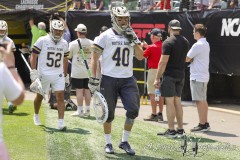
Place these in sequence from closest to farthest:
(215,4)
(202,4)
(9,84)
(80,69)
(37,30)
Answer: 1. (9,84)
2. (80,69)
3. (215,4)
4. (202,4)
5. (37,30)

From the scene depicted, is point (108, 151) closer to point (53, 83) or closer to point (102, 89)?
point (102, 89)

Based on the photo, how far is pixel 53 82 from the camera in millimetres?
9719

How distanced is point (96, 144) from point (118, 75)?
1.35 meters

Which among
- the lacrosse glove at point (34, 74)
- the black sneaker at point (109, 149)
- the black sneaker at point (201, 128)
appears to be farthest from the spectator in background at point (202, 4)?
the black sneaker at point (109, 149)

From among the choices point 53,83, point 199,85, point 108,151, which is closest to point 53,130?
point 53,83

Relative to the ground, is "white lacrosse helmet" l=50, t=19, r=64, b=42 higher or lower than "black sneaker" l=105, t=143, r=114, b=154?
higher

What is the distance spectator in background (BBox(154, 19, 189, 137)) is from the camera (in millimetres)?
9233

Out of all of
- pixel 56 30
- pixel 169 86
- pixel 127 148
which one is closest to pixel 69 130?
pixel 56 30

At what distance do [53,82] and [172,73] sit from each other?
2.05 m

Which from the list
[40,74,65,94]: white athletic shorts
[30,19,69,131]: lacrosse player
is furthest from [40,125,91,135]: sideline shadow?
[40,74,65,94]: white athletic shorts

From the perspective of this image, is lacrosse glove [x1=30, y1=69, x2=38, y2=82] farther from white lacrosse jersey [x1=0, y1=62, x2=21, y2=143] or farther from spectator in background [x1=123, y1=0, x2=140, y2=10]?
spectator in background [x1=123, y1=0, x2=140, y2=10]

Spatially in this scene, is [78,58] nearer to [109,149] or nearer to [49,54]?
[49,54]

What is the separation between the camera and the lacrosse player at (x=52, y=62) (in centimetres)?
969

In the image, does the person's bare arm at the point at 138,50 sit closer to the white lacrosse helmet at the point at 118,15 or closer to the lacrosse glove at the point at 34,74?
the white lacrosse helmet at the point at 118,15
